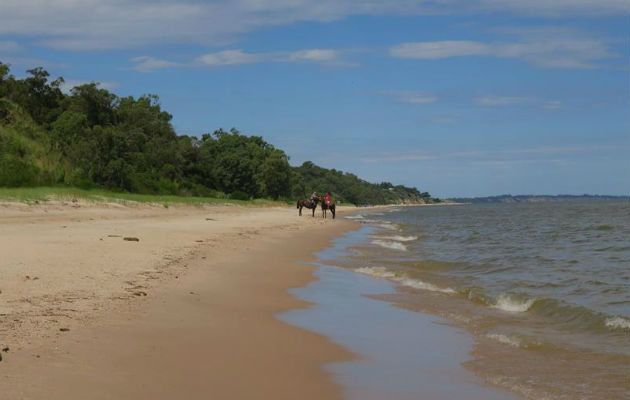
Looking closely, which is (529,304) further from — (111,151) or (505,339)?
(111,151)

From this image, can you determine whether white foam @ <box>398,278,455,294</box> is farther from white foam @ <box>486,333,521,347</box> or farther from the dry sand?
white foam @ <box>486,333,521,347</box>

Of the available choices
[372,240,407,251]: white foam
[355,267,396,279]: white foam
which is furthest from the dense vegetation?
[355,267,396,279]: white foam

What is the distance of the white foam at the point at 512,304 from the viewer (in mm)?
11497

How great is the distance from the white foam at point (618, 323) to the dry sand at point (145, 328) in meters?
4.82

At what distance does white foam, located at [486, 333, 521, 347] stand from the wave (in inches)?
169

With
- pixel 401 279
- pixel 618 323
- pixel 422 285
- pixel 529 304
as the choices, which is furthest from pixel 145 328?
pixel 401 279

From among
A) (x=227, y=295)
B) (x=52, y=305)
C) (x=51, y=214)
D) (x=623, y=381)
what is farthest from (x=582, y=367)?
(x=51, y=214)

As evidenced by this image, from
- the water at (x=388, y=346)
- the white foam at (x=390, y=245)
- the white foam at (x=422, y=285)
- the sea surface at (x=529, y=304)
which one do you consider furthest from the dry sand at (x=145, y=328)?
the white foam at (x=390, y=245)

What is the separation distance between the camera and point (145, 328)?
23.9 feet

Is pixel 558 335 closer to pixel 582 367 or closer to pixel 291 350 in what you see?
pixel 582 367

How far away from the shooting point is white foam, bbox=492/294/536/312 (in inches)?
453

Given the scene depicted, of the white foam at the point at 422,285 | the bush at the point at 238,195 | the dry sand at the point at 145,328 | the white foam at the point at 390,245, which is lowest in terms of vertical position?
the white foam at the point at 422,285

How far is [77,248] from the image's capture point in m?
13.5

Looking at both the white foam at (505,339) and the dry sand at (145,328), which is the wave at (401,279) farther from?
the white foam at (505,339)
